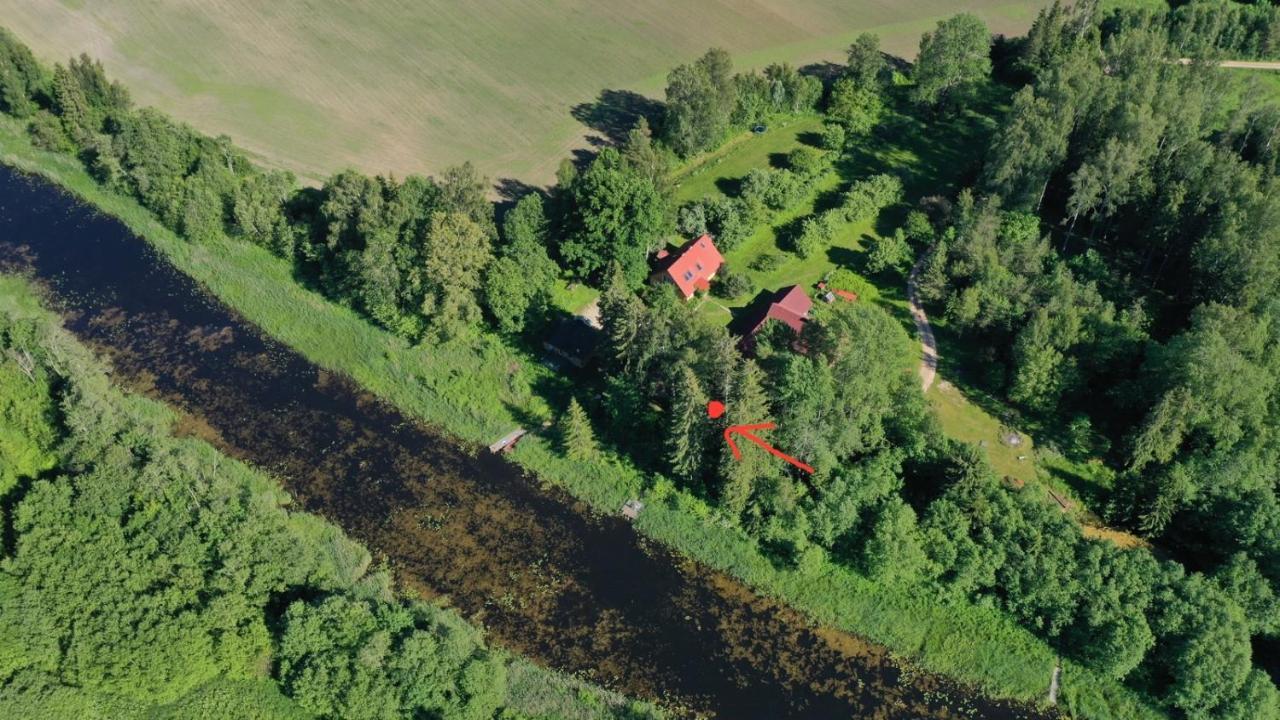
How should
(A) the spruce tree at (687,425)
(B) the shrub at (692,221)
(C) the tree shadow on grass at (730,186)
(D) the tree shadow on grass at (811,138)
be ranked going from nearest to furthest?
(A) the spruce tree at (687,425) < (B) the shrub at (692,221) < (C) the tree shadow on grass at (730,186) < (D) the tree shadow on grass at (811,138)

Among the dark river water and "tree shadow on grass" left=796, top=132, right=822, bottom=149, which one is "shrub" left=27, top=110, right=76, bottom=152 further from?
"tree shadow on grass" left=796, top=132, right=822, bottom=149

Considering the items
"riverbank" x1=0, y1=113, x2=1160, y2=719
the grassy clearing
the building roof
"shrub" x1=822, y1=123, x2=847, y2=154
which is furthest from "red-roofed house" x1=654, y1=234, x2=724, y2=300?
"shrub" x1=822, y1=123, x2=847, y2=154

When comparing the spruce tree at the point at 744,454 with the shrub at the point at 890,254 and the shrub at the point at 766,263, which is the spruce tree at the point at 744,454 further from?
the shrub at the point at 890,254

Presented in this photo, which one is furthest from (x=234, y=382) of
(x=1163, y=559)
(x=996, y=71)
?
(x=996, y=71)

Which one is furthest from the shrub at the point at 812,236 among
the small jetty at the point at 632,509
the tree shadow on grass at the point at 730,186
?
the small jetty at the point at 632,509

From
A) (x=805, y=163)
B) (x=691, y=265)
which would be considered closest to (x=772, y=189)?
(x=805, y=163)

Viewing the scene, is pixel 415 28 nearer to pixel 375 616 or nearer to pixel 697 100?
pixel 697 100
